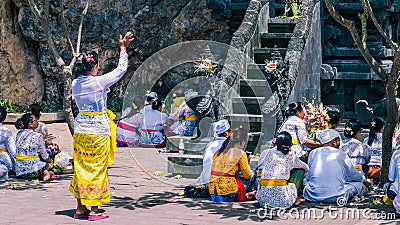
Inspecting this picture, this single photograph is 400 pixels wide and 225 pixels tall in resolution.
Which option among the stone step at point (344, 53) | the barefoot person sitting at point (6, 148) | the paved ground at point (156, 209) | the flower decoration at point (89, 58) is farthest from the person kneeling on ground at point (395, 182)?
the stone step at point (344, 53)

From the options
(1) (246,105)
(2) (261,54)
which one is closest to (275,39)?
(2) (261,54)

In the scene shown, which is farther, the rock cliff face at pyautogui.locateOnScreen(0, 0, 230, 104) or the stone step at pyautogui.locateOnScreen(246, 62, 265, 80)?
the rock cliff face at pyautogui.locateOnScreen(0, 0, 230, 104)

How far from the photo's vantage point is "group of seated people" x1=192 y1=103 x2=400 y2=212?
9.76 m

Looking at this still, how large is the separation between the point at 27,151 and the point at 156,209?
344 centimetres

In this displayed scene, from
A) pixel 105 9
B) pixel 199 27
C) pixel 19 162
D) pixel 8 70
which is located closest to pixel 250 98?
pixel 19 162

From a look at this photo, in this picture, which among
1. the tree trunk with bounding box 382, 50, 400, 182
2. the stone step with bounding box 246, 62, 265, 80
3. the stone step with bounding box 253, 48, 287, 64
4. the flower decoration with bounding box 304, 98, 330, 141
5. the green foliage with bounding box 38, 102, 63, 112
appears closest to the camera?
the tree trunk with bounding box 382, 50, 400, 182

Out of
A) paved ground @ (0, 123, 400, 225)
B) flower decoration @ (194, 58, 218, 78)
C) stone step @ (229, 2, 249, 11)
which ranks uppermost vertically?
stone step @ (229, 2, 249, 11)

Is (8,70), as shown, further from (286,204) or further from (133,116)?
(286,204)

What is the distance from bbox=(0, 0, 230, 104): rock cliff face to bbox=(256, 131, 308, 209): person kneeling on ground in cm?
1108

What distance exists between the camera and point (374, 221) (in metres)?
8.88

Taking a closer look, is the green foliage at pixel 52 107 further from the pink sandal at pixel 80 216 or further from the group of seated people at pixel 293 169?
the pink sandal at pixel 80 216

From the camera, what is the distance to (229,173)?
1020cm

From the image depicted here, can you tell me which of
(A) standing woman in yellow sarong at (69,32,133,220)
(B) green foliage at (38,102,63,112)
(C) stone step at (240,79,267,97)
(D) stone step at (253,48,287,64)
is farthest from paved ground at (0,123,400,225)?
(B) green foliage at (38,102,63,112)

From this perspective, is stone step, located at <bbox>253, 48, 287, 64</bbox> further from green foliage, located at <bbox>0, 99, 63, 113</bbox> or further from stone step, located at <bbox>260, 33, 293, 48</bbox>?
green foliage, located at <bbox>0, 99, 63, 113</bbox>
